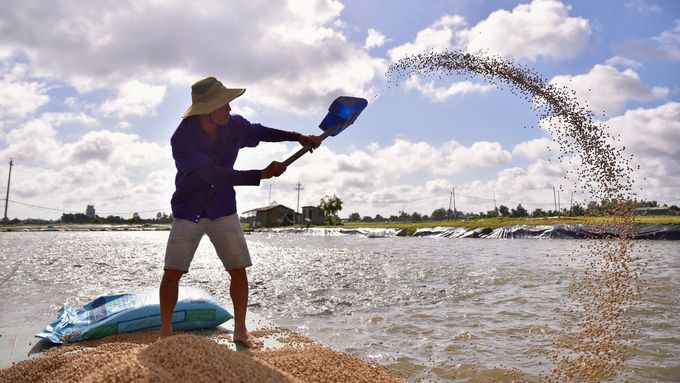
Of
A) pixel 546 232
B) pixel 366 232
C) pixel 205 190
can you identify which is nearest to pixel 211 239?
pixel 205 190

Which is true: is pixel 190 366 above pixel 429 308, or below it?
above

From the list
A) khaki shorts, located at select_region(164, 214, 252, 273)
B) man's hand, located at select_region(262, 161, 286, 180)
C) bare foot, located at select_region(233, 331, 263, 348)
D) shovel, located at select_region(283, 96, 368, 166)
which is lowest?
bare foot, located at select_region(233, 331, 263, 348)

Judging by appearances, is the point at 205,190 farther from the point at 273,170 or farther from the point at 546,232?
the point at 546,232

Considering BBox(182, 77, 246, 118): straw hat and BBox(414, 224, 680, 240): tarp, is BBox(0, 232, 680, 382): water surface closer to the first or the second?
BBox(182, 77, 246, 118): straw hat

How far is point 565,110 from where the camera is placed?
499 centimetres

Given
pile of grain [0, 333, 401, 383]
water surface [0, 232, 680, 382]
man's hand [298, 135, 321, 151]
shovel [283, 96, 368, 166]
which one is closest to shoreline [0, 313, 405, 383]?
pile of grain [0, 333, 401, 383]

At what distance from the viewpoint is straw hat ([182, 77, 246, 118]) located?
3016 millimetres

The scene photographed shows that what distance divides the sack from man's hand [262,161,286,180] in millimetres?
1728

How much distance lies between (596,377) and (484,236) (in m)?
28.6

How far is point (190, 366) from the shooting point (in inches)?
76.2

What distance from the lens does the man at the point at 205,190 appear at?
2.97m

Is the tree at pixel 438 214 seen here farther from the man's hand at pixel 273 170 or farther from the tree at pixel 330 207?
the man's hand at pixel 273 170

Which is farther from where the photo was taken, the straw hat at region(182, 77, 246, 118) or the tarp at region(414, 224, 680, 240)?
the tarp at region(414, 224, 680, 240)

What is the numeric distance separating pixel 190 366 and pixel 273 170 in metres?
1.30
